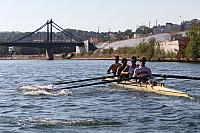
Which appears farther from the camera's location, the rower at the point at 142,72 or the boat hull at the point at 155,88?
the rower at the point at 142,72

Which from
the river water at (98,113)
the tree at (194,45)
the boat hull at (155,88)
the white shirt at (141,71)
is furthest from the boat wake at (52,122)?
the tree at (194,45)

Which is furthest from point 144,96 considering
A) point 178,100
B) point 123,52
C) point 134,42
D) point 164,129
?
point 134,42

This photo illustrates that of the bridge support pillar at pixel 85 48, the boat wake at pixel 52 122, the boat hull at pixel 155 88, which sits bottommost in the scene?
the boat wake at pixel 52 122

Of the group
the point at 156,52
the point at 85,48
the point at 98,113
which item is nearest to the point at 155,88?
the point at 98,113

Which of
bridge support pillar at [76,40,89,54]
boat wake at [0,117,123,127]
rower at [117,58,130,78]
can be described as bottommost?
boat wake at [0,117,123,127]

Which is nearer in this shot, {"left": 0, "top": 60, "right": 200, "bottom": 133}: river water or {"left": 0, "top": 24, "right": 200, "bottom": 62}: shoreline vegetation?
{"left": 0, "top": 60, "right": 200, "bottom": 133}: river water

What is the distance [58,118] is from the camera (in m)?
17.6

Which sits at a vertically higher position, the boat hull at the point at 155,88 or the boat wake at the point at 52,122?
the boat hull at the point at 155,88

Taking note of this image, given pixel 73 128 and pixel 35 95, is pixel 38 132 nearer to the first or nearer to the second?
pixel 73 128

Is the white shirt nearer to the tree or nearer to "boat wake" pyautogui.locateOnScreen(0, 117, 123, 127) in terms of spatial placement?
"boat wake" pyautogui.locateOnScreen(0, 117, 123, 127)

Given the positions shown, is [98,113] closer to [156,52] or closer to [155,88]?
[155,88]

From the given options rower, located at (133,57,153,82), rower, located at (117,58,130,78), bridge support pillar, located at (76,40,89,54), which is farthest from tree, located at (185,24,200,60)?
rower, located at (133,57,153,82)

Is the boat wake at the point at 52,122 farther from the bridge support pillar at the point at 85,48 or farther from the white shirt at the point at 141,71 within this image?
the bridge support pillar at the point at 85,48

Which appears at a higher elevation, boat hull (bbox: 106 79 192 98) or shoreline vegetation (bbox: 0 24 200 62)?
shoreline vegetation (bbox: 0 24 200 62)
